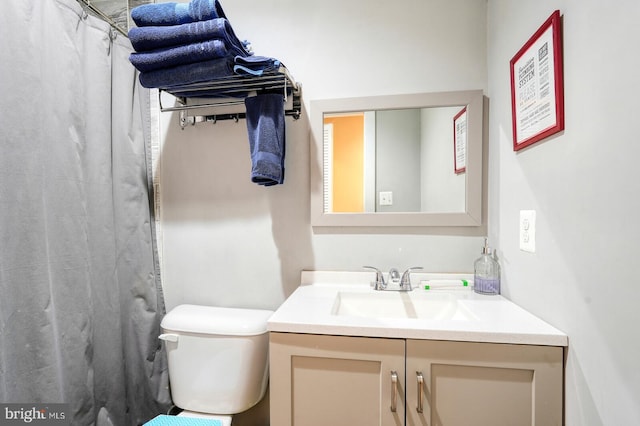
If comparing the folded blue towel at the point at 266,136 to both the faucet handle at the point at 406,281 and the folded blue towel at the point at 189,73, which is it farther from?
the faucet handle at the point at 406,281

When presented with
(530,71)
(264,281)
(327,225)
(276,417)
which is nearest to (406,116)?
(530,71)

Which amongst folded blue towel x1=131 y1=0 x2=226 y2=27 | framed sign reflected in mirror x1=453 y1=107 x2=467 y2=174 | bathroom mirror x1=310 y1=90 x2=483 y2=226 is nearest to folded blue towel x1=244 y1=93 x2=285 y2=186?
bathroom mirror x1=310 y1=90 x2=483 y2=226

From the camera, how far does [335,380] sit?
2.72 ft

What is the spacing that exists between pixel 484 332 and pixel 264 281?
0.92 m

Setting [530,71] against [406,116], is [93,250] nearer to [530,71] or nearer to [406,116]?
[406,116]

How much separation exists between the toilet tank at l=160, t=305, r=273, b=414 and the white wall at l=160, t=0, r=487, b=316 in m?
0.22

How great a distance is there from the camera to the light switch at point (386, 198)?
1.23 metres

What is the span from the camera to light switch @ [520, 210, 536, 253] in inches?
34.4

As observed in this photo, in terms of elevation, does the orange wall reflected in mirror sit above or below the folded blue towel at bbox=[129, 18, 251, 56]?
below

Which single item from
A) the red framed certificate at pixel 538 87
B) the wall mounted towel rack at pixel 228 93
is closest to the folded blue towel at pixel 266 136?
the wall mounted towel rack at pixel 228 93

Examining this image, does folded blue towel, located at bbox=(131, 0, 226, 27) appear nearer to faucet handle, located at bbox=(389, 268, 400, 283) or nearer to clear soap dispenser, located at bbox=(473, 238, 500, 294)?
faucet handle, located at bbox=(389, 268, 400, 283)

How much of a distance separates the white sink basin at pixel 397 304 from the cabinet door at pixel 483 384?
0.30m

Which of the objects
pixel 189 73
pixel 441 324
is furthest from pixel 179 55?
pixel 441 324

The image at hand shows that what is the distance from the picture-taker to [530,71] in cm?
87
